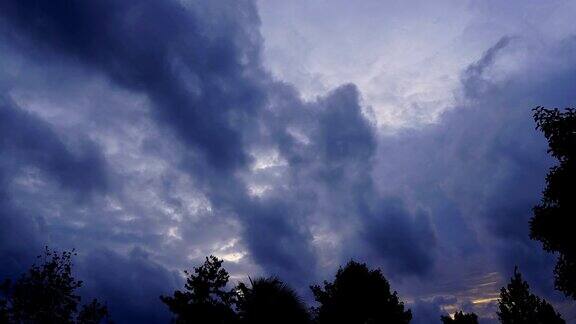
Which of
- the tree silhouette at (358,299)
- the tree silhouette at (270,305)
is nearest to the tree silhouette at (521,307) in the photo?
the tree silhouette at (358,299)

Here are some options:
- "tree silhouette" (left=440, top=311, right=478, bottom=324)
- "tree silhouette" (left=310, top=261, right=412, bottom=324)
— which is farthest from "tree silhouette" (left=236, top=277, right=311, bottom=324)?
"tree silhouette" (left=440, top=311, right=478, bottom=324)

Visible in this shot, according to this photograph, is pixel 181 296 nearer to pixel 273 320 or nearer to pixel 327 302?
pixel 327 302

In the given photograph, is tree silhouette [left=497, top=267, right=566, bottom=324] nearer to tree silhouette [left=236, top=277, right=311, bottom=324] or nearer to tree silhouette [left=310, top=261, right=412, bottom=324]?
tree silhouette [left=310, top=261, right=412, bottom=324]

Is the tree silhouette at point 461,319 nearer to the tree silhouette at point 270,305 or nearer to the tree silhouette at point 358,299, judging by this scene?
the tree silhouette at point 358,299

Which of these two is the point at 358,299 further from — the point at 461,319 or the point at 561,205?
the point at 561,205

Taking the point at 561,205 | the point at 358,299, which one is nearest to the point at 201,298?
the point at 358,299

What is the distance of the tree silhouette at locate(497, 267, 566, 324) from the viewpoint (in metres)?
30.5

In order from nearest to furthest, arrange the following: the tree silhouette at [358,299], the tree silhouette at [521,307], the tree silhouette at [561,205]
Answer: the tree silhouette at [561,205], the tree silhouette at [521,307], the tree silhouette at [358,299]

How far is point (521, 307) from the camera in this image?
31.2m

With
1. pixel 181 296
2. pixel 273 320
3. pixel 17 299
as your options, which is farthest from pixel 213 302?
pixel 273 320

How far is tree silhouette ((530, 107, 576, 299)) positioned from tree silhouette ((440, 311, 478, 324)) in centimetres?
3373

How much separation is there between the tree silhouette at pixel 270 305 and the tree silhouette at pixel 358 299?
69.7 feet

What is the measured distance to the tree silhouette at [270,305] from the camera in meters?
18.3

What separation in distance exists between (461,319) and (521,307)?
56.0ft
